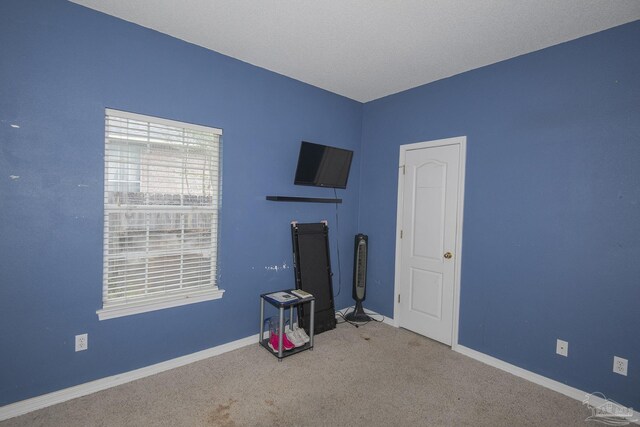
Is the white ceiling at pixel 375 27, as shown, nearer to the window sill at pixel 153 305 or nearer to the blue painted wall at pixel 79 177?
the blue painted wall at pixel 79 177

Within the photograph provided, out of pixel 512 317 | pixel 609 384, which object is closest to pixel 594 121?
pixel 512 317

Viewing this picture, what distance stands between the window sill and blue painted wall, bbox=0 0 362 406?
0.18ft

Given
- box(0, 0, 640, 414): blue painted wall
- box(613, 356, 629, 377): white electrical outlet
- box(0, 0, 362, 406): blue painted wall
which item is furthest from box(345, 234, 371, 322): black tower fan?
box(613, 356, 629, 377): white electrical outlet

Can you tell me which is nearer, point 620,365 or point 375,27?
point 620,365

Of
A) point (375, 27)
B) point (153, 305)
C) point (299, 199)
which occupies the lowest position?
point (153, 305)

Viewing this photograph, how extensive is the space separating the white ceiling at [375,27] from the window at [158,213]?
828 mm

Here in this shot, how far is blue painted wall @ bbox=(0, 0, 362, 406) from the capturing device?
2035 mm

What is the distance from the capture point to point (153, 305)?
2.57 m

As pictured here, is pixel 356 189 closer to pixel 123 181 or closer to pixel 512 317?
pixel 512 317

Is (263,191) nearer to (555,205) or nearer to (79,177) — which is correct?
(79,177)

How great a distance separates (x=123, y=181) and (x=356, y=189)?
2776mm

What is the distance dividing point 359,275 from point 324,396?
1782 millimetres

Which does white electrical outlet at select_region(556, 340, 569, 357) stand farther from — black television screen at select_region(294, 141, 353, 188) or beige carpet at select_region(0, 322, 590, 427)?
black television screen at select_region(294, 141, 353, 188)

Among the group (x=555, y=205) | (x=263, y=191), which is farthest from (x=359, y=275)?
(x=555, y=205)
